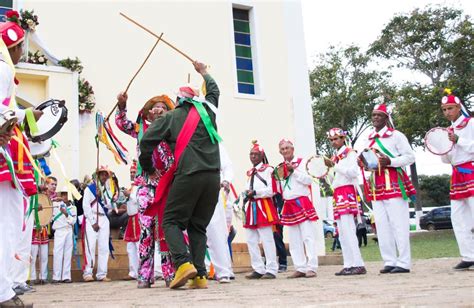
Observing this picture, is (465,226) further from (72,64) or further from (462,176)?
(72,64)

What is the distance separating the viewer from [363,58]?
35.3 meters

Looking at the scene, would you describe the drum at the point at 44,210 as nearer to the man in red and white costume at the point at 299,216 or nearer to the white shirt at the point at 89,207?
the white shirt at the point at 89,207

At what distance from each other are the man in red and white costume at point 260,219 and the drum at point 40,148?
2765mm

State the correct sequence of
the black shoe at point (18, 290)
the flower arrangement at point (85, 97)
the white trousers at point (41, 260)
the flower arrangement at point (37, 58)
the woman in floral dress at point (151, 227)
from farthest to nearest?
the flower arrangement at point (85, 97) < the flower arrangement at point (37, 58) < the white trousers at point (41, 260) < the black shoe at point (18, 290) < the woman in floral dress at point (151, 227)

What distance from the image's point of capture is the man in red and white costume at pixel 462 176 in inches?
253

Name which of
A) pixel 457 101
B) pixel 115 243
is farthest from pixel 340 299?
pixel 115 243

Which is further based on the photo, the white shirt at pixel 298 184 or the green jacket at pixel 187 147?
the white shirt at pixel 298 184

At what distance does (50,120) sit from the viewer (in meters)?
5.98

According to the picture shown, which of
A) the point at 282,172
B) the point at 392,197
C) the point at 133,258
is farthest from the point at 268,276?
the point at 133,258

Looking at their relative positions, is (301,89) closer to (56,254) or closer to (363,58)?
(56,254)

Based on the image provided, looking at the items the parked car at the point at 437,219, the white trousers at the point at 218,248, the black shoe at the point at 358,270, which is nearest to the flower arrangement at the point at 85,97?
the white trousers at the point at 218,248

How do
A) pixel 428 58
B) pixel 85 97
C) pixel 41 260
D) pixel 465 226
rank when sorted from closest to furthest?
1. pixel 465 226
2. pixel 41 260
3. pixel 85 97
4. pixel 428 58

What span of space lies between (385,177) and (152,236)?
2.99 m

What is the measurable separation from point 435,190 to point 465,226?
55.7 metres
